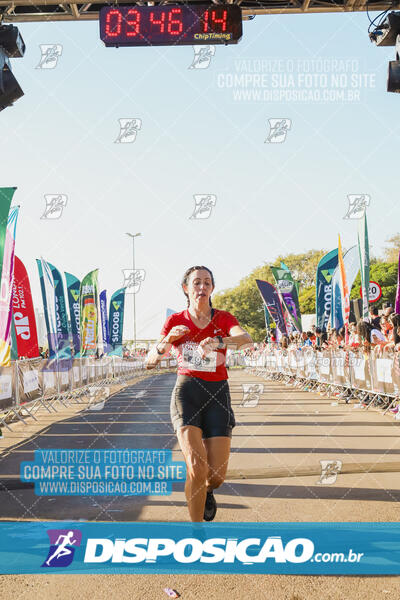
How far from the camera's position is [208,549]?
14.6 ft

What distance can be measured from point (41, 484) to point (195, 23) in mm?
5832

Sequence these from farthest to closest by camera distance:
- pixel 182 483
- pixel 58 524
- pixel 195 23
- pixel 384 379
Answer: pixel 384 379, pixel 195 23, pixel 182 483, pixel 58 524

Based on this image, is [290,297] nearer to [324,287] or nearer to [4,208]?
[324,287]

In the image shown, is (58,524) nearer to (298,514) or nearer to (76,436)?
(298,514)

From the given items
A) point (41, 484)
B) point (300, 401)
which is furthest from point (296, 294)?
point (41, 484)

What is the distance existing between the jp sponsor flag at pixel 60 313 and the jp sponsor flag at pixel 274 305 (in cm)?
1066

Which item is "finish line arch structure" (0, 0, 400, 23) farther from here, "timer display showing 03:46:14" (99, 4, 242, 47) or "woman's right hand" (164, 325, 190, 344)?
"woman's right hand" (164, 325, 190, 344)

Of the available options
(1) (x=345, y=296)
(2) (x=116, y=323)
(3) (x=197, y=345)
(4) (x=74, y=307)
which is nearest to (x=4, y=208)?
(3) (x=197, y=345)

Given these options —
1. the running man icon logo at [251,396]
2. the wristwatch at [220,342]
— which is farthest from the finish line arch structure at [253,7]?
the running man icon logo at [251,396]

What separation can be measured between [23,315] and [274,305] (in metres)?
16.3

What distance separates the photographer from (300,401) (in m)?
18.9

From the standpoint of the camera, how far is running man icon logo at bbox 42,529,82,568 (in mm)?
4352

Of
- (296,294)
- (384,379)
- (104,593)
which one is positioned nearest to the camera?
(104,593)

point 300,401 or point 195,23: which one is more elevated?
point 195,23
